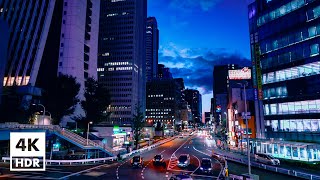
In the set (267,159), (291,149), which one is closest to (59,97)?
(267,159)

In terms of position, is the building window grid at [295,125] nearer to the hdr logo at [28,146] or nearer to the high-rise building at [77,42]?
the hdr logo at [28,146]

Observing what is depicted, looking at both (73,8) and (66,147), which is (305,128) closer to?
(66,147)

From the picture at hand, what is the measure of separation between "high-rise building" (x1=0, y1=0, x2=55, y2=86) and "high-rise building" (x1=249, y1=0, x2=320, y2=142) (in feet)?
226

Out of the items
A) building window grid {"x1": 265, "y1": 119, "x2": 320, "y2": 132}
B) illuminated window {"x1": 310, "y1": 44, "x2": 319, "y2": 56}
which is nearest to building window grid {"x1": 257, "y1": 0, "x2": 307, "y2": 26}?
illuminated window {"x1": 310, "y1": 44, "x2": 319, "y2": 56}

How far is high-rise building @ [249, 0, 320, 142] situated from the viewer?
1962 inches

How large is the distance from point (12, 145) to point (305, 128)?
53.2 metres

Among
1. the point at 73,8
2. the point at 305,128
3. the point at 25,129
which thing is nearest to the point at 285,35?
the point at 305,128

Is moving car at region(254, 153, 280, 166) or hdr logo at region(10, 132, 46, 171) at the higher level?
hdr logo at region(10, 132, 46, 171)

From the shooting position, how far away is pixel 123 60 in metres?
191

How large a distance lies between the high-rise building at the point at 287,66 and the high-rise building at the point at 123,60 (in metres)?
Answer: 133

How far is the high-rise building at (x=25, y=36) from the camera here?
84.7 metres

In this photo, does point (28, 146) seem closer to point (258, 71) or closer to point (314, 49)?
point (314, 49)

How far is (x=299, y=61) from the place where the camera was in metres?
51.9

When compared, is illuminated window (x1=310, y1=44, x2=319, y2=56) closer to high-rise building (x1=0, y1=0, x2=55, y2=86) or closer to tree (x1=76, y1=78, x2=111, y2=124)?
tree (x1=76, y1=78, x2=111, y2=124)
